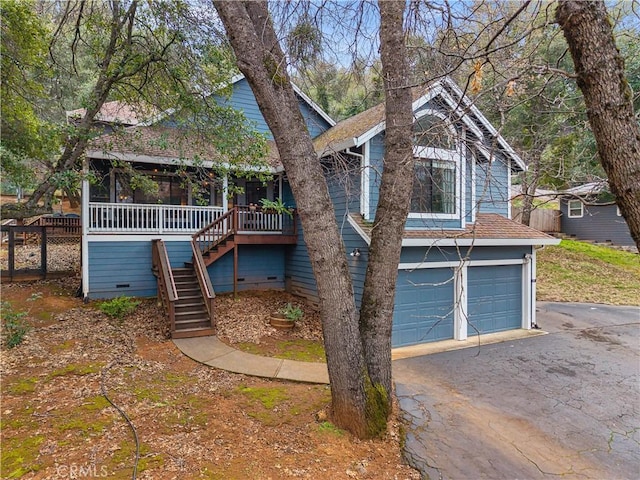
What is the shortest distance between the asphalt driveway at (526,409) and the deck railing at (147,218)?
7.50 m

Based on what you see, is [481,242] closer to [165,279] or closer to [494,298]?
[494,298]

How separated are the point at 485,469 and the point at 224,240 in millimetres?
8438

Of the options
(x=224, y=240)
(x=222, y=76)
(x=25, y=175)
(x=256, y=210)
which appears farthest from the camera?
(x=256, y=210)

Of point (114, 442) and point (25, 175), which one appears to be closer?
point (114, 442)

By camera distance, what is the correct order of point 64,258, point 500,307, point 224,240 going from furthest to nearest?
point 64,258 < point 224,240 < point 500,307

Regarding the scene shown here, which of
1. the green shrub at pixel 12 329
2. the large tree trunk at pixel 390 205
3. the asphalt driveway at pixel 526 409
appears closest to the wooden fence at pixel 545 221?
the asphalt driveway at pixel 526 409

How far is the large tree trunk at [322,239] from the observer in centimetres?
386

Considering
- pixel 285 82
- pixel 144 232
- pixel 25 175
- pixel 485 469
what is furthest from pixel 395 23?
pixel 144 232

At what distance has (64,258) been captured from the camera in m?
14.5

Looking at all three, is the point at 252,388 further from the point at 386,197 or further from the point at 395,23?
the point at 395,23

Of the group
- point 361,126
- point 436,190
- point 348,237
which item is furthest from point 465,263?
point 361,126

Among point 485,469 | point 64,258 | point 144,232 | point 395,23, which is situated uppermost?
point 395,23

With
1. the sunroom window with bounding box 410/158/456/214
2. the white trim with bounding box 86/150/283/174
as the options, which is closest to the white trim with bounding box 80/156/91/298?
the white trim with bounding box 86/150/283/174

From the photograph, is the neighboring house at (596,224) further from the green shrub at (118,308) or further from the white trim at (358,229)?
the green shrub at (118,308)
